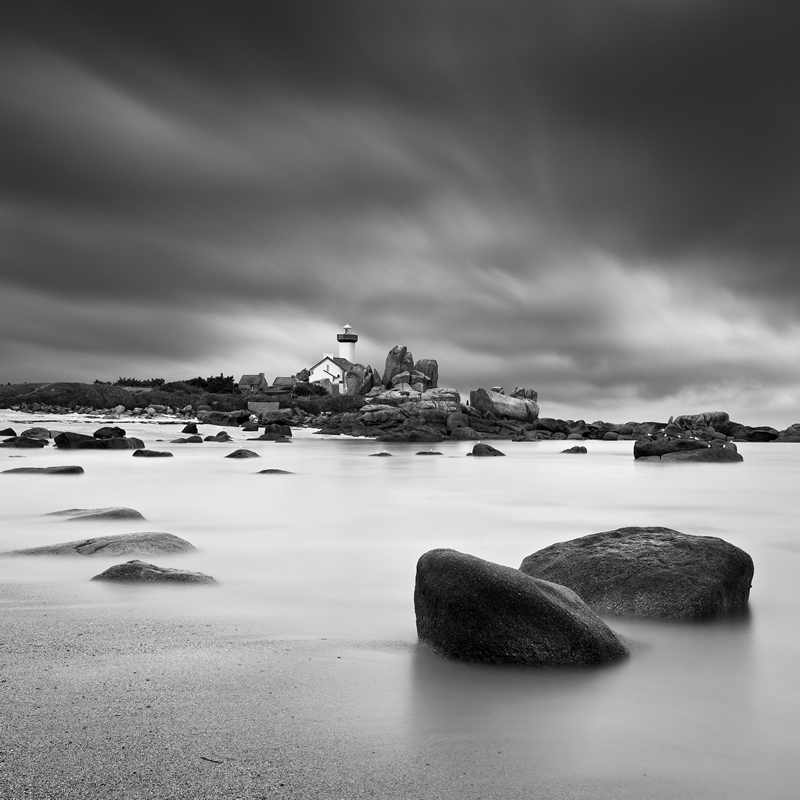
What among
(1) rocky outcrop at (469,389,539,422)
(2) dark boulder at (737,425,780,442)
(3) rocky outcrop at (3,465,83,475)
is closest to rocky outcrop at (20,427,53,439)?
(3) rocky outcrop at (3,465,83,475)

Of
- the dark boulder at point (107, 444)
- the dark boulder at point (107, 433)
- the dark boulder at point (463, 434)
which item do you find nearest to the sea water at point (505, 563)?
the dark boulder at point (107, 444)

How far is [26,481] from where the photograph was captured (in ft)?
29.0

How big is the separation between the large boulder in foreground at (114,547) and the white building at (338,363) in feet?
229

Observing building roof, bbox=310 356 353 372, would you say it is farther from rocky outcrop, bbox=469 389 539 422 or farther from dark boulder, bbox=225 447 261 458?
dark boulder, bbox=225 447 261 458

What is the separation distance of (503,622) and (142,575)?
2.00 metres

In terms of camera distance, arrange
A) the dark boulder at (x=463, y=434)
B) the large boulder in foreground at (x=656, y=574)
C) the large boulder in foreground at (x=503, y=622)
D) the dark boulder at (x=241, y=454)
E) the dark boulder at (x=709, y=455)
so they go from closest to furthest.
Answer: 1. the large boulder in foreground at (x=503, y=622)
2. the large boulder in foreground at (x=656, y=574)
3. the dark boulder at (x=241, y=454)
4. the dark boulder at (x=709, y=455)
5. the dark boulder at (x=463, y=434)

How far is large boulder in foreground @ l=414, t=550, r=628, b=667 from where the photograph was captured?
2523 millimetres

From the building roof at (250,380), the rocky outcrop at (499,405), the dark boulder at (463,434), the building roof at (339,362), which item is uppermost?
the building roof at (339,362)

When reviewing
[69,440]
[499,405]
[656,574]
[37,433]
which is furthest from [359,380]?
[656,574]

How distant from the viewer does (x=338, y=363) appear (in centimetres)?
8019

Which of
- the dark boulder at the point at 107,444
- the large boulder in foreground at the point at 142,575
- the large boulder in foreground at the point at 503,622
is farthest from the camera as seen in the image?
the dark boulder at the point at 107,444

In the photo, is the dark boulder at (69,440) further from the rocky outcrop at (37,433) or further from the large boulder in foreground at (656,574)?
the large boulder in foreground at (656,574)

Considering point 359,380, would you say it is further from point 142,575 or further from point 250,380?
point 142,575

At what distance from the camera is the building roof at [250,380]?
3008 inches
